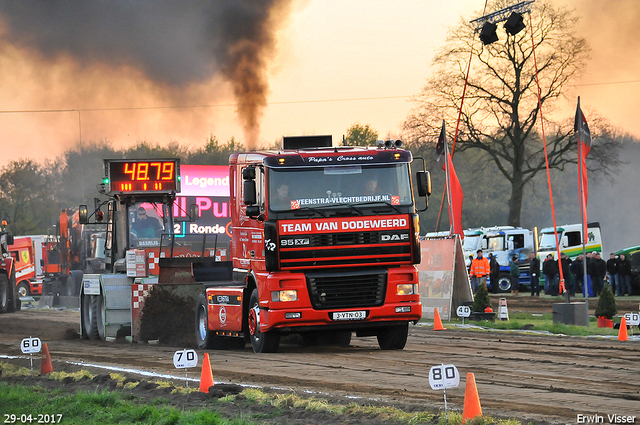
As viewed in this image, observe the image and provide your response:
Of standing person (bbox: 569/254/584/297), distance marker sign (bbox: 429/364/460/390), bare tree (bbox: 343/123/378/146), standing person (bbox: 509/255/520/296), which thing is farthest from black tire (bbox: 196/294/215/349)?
bare tree (bbox: 343/123/378/146)

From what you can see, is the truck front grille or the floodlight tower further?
the floodlight tower

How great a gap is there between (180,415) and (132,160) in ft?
39.1

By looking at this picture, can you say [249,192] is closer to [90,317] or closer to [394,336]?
[394,336]

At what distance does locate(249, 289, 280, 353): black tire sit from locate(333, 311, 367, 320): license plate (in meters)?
1.21

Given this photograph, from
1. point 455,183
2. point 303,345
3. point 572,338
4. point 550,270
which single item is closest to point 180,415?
point 303,345

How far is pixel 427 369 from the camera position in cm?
1232

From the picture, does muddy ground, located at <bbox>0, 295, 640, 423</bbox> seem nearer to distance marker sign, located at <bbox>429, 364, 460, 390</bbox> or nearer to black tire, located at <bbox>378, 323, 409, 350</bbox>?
black tire, located at <bbox>378, 323, 409, 350</bbox>

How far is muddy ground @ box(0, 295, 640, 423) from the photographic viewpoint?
29.9 feet

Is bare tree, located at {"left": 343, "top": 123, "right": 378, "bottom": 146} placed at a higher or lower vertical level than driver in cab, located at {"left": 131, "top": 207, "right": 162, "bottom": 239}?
higher

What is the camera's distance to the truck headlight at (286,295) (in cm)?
1388

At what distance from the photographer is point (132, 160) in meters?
19.8

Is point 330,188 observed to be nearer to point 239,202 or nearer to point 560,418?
point 239,202

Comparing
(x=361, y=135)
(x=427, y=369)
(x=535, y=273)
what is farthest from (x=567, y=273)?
(x=361, y=135)

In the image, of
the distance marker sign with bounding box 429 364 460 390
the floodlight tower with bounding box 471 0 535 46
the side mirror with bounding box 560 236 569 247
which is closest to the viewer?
the distance marker sign with bounding box 429 364 460 390
